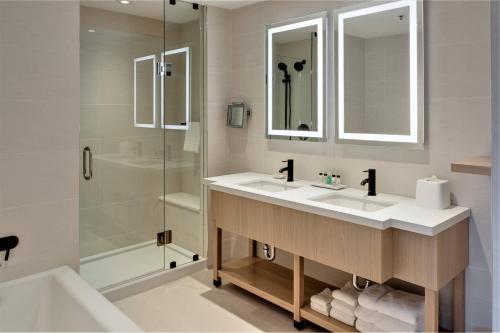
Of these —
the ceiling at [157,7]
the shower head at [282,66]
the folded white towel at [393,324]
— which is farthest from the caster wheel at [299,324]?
the ceiling at [157,7]

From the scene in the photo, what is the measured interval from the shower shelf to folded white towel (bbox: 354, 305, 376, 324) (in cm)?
174

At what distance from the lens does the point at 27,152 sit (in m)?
2.29

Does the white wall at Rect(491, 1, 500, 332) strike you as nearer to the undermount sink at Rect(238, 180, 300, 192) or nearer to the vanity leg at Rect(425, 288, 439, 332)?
the vanity leg at Rect(425, 288, 439, 332)

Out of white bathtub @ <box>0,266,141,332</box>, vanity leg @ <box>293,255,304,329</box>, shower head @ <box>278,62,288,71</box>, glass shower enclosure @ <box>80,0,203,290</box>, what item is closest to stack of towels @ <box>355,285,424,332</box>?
vanity leg @ <box>293,255,304,329</box>

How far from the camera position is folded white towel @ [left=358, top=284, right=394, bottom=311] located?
2.29 metres

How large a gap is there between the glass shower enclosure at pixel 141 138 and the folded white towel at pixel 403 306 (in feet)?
5.83

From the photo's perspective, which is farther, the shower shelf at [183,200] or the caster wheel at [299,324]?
the shower shelf at [183,200]

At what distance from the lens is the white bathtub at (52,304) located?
6.35ft

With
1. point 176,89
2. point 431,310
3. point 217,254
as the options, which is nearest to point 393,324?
point 431,310

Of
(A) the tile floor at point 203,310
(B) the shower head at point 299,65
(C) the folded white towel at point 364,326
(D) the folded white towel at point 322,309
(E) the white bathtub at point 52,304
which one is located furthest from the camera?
(B) the shower head at point 299,65

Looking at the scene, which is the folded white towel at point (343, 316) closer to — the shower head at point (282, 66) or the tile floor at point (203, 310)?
the tile floor at point (203, 310)

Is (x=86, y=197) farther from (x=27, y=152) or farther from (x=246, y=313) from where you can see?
(x=246, y=313)

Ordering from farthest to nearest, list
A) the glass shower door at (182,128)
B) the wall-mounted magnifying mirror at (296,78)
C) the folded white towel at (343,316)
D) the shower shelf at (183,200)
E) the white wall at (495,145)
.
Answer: the shower shelf at (183,200) < the glass shower door at (182,128) < the wall-mounted magnifying mirror at (296,78) < the folded white towel at (343,316) < the white wall at (495,145)

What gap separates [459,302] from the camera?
2.28 meters
